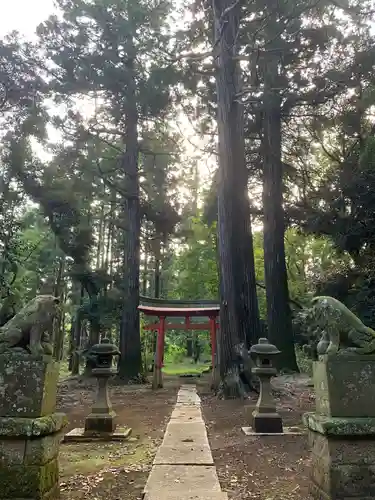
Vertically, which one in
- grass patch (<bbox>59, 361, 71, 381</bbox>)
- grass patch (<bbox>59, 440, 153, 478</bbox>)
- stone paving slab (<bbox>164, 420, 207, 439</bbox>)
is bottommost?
grass patch (<bbox>59, 361, 71, 381</bbox>)

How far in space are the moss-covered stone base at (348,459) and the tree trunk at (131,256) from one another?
36.1 ft

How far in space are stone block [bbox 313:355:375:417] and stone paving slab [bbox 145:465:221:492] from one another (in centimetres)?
101

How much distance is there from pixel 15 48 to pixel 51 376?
1283cm

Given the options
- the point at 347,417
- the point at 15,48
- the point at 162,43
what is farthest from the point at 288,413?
the point at 15,48

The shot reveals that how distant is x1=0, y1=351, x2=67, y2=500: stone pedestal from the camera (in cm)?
279

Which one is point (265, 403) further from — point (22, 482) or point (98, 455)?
point (22, 482)

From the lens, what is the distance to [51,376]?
122 inches

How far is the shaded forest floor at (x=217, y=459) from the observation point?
347 cm

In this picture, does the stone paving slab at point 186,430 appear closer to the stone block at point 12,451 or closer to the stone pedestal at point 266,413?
the stone pedestal at point 266,413

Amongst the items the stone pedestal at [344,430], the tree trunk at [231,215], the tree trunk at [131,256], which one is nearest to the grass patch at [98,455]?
the stone pedestal at [344,430]

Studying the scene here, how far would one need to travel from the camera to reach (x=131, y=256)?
14.6 metres

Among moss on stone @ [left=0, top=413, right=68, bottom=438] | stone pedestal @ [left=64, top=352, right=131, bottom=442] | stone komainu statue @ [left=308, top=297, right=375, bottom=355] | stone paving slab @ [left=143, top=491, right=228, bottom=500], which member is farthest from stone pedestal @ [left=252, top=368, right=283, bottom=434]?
moss on stone @ [left=0, top=413, right=68, bottom=438]

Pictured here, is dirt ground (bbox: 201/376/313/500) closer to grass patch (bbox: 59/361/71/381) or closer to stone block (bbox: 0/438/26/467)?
stone block (bbox: 0/438/26/467)

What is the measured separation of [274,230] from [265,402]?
8057 millimetres
